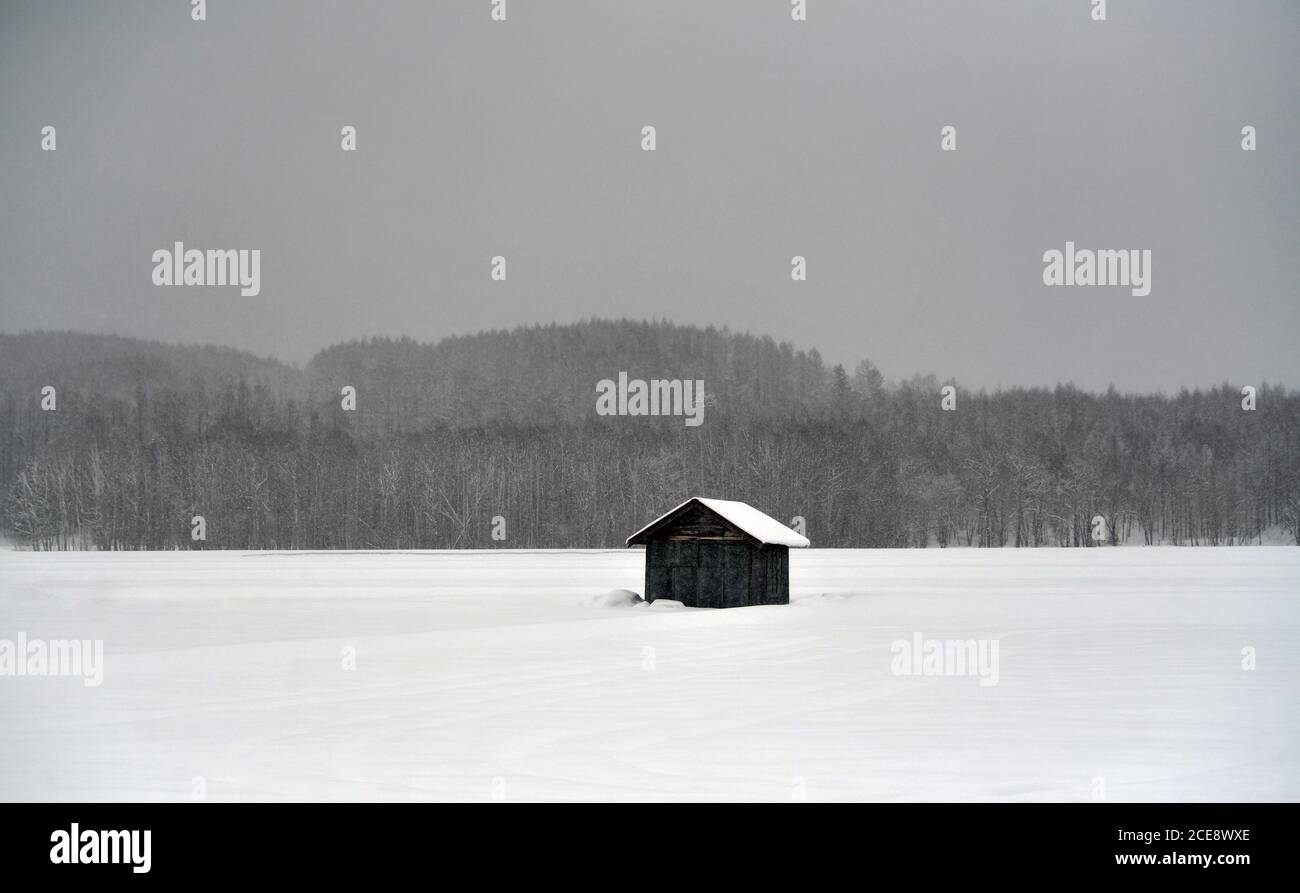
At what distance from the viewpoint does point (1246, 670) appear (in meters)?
19.2

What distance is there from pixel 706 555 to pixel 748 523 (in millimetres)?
1403

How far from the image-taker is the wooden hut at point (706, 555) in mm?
31156

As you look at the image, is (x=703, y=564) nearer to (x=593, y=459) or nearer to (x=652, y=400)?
(x=593, y=459)

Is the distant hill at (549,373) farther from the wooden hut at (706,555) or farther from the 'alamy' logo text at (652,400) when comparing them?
the wooden hut at (706,555)

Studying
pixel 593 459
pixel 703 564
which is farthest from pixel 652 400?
pixel 703 564

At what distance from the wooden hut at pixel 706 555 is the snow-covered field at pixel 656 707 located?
803 mm

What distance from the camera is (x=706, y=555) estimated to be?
104ft

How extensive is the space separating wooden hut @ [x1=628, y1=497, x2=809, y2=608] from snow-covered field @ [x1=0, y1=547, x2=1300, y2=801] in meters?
0.80

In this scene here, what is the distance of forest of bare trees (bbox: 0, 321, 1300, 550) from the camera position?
129875mm
